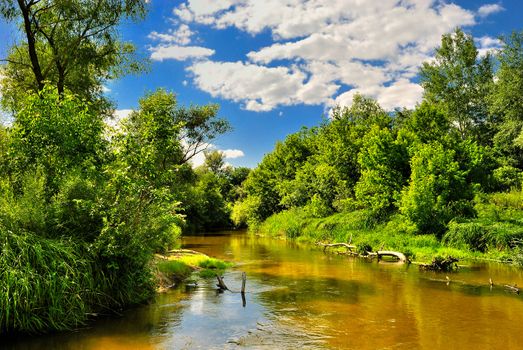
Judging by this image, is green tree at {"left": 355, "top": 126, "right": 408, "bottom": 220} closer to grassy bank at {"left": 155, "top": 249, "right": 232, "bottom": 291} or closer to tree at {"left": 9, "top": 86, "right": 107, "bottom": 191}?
grassy bank at {"left": 155, "top": 249, "right": 232, "bottom": 291}

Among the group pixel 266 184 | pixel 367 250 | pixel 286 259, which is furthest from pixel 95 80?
pixel 266 184

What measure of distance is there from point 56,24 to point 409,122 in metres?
34.1

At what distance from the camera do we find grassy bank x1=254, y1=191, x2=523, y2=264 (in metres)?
29.7

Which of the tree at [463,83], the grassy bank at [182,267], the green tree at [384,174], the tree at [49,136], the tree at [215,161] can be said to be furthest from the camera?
the tree at [215,161]

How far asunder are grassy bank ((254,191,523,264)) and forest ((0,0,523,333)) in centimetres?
13

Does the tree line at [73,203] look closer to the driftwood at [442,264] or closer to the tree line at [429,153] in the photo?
the driftwood at [442,264]

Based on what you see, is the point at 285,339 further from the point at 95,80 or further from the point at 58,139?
the point at 95,80

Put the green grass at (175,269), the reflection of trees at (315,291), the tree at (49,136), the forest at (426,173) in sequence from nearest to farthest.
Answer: the tree at (49,136) → the reflection of trees at (315,291) → the green grass at (175,269) → the forest at (426,173)

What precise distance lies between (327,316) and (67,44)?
19.2 meters

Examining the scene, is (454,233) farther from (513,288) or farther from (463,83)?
(463,83)

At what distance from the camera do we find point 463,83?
58156mm

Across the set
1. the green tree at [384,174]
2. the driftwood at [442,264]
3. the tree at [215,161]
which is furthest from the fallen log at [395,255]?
the tree at [215,161]

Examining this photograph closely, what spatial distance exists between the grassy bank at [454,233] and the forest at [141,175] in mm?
134

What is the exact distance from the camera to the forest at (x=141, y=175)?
14602 millimetres
